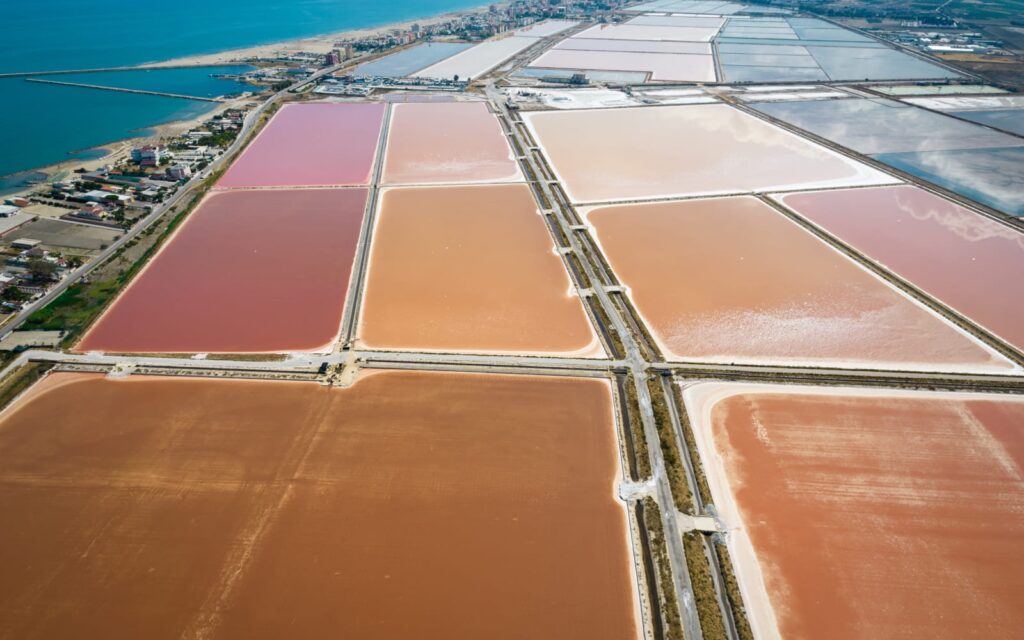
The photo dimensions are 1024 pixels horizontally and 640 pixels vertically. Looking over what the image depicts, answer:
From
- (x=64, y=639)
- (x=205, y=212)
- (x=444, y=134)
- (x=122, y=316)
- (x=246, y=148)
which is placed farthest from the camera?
(x=444, y=134)

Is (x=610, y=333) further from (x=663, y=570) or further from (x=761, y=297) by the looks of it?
(x=663, y=570)

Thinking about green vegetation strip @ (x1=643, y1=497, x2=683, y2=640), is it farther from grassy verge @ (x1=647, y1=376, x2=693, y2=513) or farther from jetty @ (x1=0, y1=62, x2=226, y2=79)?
jetty @ (x1=0, y1=62, x2=226, y2=79)

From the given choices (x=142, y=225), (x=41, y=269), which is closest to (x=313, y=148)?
(x=142, y=225)

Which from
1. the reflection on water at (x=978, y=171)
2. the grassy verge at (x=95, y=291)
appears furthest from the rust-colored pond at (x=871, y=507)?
the grassy verge at (x=95, y=291)

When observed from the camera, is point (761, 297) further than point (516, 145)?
No

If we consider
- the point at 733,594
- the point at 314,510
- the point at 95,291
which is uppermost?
the point at 95,291

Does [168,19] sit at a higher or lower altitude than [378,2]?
lower

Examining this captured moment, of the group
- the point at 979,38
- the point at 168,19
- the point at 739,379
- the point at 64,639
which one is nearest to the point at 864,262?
the point at 739,379

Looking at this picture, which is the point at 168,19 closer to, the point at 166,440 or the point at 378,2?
the point at 378,2

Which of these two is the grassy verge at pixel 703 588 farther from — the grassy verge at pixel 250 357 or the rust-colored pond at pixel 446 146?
the rust-colored pond at pixel 446 146
